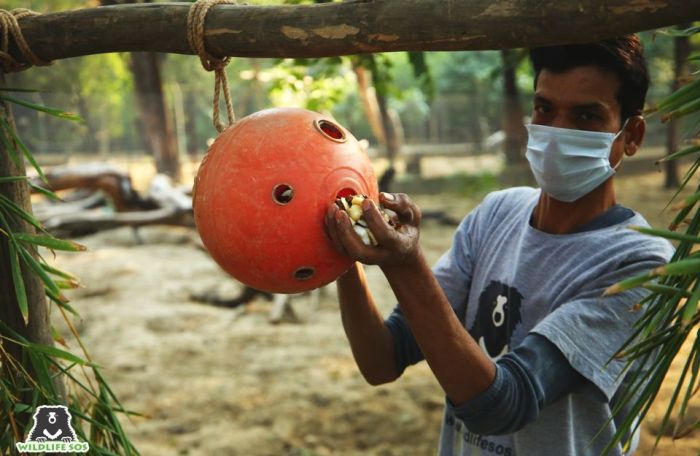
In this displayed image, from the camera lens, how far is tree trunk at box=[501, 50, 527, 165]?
1224 cm

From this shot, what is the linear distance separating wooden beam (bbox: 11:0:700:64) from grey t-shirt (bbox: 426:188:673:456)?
54cm

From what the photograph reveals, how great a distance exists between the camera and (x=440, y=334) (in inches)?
58.0

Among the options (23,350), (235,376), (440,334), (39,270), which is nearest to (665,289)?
(440,334)

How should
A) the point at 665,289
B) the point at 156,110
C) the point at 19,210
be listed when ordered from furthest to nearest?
1. the point at 156,110
2. the point at 19,210
3. the point at 665,289

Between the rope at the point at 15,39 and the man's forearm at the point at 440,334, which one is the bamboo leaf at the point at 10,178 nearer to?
the rope at the point at 15,39

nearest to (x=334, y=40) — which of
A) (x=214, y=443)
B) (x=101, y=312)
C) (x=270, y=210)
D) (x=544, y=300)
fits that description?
(x=270, y=210)

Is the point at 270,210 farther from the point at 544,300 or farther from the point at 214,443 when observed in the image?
the point at 214,443

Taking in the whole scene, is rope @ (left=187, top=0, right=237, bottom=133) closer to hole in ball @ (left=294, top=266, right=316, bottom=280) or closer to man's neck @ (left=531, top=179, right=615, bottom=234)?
hole in ball @ (left=294, top=266, right=316, bottom=280)

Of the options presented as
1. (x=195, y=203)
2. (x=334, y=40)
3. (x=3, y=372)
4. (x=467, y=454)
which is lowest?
(x=467, y=454)

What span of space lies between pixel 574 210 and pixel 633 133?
0.87 ft

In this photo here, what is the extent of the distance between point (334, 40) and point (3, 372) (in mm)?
1102

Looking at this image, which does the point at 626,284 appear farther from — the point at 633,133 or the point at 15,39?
the point at 15,39

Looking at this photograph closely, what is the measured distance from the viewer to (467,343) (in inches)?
58.6

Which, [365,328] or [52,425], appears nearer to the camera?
[52,425]
